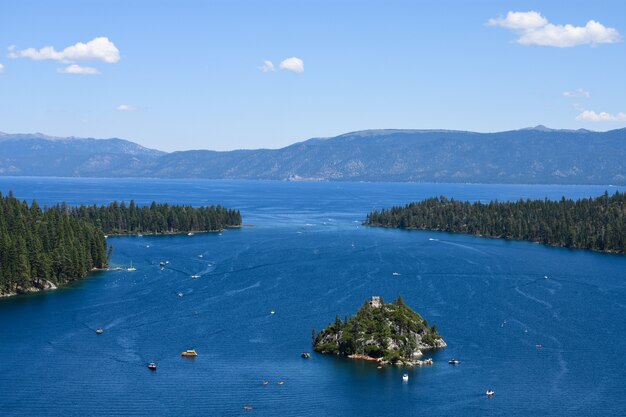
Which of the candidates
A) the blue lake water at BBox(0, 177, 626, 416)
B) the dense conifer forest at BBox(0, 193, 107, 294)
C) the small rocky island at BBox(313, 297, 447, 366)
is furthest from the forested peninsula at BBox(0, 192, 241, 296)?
the small rocky island at BBox(313, 297, 447, 366)

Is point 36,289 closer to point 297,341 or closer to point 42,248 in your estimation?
point 42,248

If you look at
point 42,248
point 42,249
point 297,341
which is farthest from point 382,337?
point 42,248

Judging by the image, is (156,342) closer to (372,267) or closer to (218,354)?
(218,354)

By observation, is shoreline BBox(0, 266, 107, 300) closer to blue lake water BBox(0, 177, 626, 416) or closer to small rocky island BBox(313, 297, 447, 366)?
blue lake water BBox(0, 177, 626, 416)

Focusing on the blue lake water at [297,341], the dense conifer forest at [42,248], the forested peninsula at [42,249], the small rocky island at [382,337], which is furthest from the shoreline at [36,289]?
the small rocky island at [382,337]

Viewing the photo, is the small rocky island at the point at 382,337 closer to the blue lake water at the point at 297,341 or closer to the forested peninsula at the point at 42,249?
the blue lake water at the point at 297,341

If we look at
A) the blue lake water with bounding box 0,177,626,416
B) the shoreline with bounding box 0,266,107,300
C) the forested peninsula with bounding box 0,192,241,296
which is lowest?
the blue lake water with bounding box 0,177,626,416
